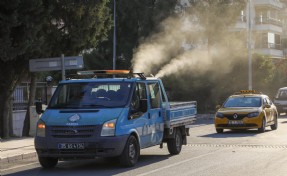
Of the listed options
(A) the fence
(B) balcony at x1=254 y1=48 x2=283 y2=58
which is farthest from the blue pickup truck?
(B) balcony at x1=254 y1=48 x2=283 y2=58

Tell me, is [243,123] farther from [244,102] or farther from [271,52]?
[271,52]

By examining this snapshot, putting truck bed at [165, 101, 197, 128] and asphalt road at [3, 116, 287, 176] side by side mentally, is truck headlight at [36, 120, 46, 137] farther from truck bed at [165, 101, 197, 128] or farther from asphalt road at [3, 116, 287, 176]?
truck bed at [165, 101, 197, 128]

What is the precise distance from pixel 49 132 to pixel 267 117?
12586 mm

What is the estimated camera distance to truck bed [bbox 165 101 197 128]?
46.5ft

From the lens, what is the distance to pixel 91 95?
12.8m

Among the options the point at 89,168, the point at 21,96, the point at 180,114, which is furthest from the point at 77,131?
the point at 21,96

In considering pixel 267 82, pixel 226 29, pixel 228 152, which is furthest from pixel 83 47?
pixel 267 82

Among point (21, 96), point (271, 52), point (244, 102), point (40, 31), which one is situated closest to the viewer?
point (40, 31)

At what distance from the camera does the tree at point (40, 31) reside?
727 inches

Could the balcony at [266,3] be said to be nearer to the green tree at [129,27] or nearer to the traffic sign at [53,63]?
the green tree at [129,27]

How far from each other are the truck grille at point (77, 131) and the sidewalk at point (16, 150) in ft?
9.34

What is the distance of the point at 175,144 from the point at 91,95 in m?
3.01

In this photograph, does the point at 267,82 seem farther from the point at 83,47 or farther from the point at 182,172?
the point at 182,172

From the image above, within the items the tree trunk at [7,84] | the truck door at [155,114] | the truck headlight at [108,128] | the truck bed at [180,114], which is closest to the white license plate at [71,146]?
the truck headlight at [108,128]
